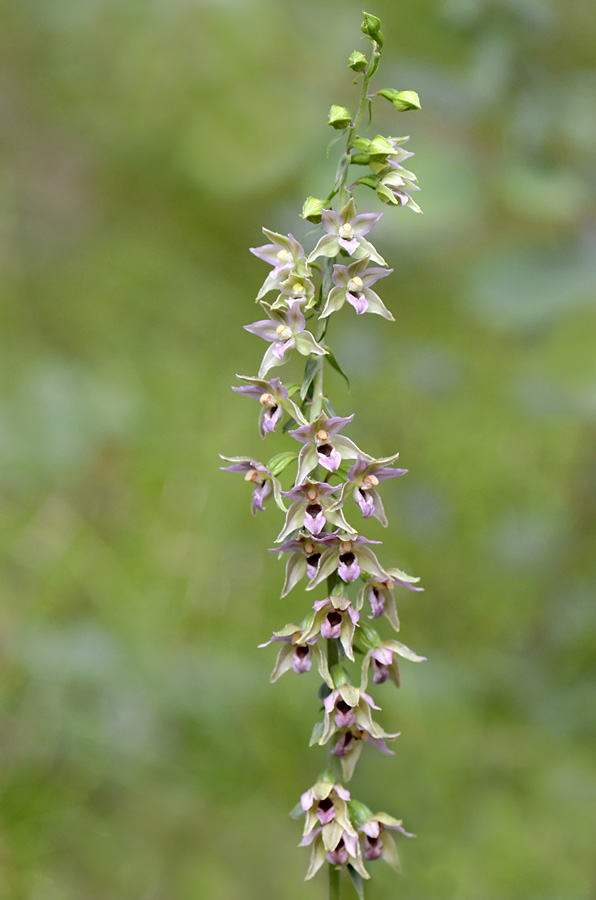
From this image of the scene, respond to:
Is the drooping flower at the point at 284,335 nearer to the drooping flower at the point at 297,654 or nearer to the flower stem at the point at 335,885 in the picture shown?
the drooping flower at the point at 297,654

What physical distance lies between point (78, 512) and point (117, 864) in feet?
7.39

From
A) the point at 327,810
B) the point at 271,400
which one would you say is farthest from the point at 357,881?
the point at 271,400

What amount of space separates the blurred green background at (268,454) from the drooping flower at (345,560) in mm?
1166

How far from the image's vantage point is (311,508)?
179 centimetres

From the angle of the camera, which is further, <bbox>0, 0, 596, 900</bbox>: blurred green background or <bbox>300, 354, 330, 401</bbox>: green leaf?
<bbox>0, 0, 596, 900</bbox>: blurred green background

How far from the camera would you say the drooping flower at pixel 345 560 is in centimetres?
177

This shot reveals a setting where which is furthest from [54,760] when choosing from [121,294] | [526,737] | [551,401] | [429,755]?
[121,294]

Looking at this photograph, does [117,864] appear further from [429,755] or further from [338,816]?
[338,816]

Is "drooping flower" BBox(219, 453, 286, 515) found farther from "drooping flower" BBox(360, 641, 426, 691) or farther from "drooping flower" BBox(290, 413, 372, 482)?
"drooping flower" BBox(360, 641, 426, 691)

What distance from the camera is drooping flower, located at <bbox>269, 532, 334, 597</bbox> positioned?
1.82m

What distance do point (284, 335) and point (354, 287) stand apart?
0.17 m

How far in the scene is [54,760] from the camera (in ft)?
11.9

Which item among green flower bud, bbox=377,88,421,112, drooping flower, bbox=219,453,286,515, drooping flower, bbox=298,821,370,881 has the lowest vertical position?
drooping flower, bbox=298,821,370,881

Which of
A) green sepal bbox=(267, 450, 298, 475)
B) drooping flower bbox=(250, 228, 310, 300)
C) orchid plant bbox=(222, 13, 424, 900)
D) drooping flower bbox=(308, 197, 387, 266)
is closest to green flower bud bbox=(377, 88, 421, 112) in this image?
orchid plant bbox=(222, 13, 424, 900)
